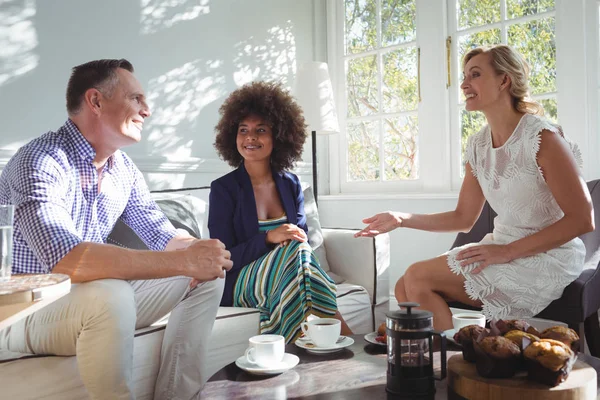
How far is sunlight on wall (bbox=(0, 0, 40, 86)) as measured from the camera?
2385mm

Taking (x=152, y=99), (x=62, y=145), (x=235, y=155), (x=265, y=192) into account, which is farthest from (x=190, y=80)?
(x=62, y=145)

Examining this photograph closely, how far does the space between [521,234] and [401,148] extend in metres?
1.81

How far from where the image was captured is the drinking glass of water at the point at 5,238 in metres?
1.12

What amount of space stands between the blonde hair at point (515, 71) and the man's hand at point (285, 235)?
965mm

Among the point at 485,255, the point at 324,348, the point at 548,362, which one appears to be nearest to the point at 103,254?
the point at 324,348

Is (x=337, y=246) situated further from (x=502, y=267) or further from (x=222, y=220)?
(x=502, y=267)

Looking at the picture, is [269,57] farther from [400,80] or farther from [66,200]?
[66,200]

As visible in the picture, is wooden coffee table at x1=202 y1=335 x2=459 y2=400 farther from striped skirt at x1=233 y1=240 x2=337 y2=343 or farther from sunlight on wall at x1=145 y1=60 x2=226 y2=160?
sunlight on wall at x1=145 y1=60 x2=226 y2=160

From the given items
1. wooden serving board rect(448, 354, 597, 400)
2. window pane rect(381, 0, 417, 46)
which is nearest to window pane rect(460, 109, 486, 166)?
window pane rect(381, 0, 417, 46)

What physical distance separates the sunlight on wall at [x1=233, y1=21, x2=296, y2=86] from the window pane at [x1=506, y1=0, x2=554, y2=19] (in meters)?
1.42

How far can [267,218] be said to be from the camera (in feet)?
8.08

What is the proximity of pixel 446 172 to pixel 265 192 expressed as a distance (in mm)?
1520

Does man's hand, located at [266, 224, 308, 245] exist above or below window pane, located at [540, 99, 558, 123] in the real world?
below

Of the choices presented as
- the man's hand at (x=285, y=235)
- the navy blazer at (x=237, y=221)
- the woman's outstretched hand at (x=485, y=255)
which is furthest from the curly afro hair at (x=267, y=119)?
the woman's outstretched hand at (x=485, y=255)
